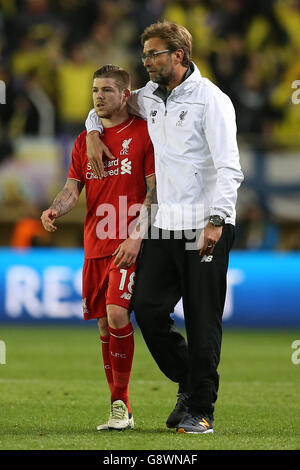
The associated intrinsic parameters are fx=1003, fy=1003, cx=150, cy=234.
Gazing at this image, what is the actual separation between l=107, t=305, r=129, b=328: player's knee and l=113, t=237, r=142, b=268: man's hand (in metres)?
0.25

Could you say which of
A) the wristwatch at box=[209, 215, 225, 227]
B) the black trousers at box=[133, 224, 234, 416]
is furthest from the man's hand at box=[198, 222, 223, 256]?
the black trousers at box=[133, 224, 234, 416]

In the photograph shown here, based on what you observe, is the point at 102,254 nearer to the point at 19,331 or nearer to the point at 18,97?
the point at 19,331

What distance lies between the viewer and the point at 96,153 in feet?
19.3

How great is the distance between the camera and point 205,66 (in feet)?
51.0

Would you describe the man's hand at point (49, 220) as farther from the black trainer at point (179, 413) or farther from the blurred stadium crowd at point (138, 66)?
the blurred stadium crowd at point (138, 66)

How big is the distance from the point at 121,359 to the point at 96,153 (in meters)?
1.22

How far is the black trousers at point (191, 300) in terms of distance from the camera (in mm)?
5566

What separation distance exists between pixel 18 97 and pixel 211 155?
9.41 meters

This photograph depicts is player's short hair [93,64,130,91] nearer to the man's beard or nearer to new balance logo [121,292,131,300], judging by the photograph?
the man's beard

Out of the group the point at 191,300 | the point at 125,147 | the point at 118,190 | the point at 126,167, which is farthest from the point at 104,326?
the point at 125,147

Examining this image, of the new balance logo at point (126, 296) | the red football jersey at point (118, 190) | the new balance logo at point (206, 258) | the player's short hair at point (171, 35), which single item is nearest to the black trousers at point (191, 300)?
the new balance logo at point (206, 258)

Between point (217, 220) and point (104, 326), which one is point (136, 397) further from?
point (217, 220)

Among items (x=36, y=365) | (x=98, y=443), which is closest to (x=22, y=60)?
(x=36, y=365)

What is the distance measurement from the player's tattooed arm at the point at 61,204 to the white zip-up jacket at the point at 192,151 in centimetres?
63
